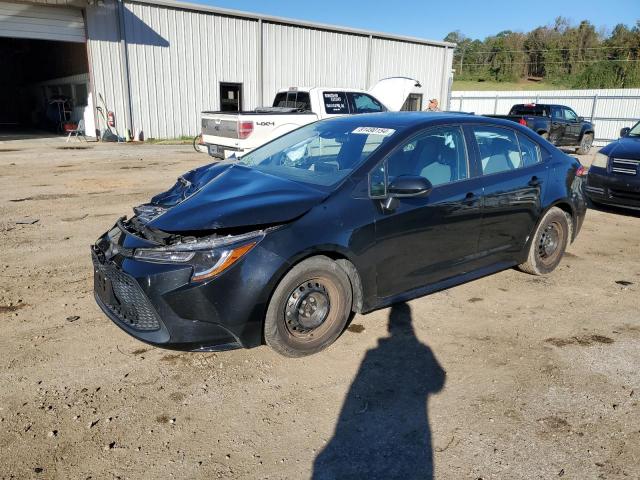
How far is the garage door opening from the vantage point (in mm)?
20828

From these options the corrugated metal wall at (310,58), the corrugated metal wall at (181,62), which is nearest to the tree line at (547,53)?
the corrugated metal wall at (310,58)

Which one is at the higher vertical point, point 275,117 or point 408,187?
point 275,117

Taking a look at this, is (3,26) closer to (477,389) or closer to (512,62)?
(477,389)

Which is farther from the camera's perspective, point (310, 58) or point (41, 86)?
point (41, 86)

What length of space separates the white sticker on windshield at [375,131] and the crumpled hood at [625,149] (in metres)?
5.45

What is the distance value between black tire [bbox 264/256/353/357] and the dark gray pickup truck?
1448 cm

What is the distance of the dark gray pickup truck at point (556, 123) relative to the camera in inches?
654

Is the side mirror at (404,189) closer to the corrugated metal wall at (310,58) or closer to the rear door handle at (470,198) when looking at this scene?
the rear door handle at (470,198)

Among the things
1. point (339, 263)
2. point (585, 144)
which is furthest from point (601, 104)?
point (339, 263)

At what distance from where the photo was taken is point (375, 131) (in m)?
3.97

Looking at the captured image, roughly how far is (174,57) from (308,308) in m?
18.8

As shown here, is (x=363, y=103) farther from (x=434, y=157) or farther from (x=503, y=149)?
(x=434, y=157)

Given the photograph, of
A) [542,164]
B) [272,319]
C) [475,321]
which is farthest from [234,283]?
[542,164]

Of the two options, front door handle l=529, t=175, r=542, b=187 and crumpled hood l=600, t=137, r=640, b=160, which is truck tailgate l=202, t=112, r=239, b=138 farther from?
crumpled hood l=600, t=137, r=640, b=160
